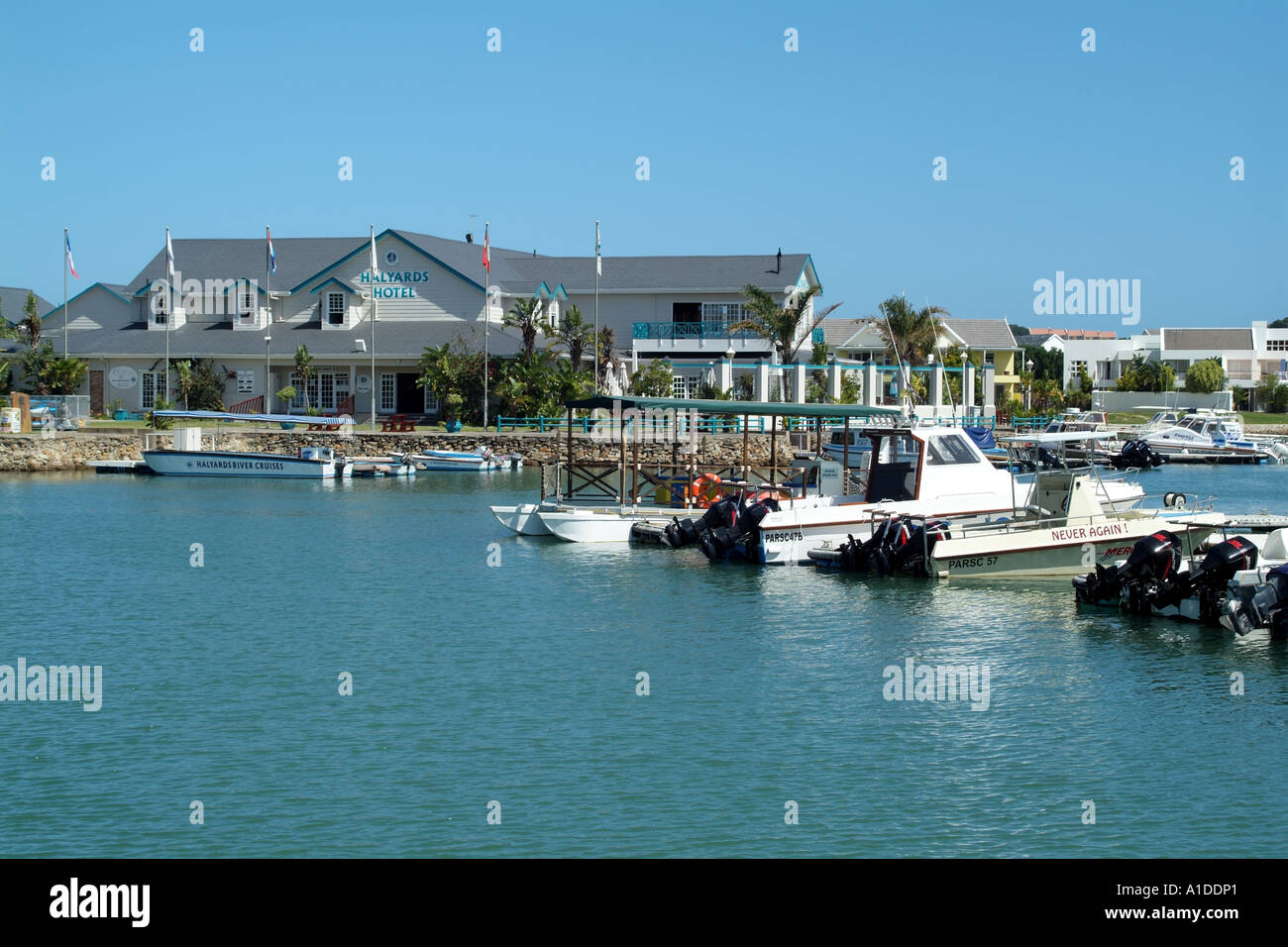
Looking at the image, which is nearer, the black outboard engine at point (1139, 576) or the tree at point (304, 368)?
the black outboard engine at point (1139, 576)

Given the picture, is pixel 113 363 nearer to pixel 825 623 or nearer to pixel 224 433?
pixel 224 433

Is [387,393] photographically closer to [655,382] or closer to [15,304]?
[655,382]

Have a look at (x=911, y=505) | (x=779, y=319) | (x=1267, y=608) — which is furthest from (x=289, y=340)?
(x=1267, y=608)

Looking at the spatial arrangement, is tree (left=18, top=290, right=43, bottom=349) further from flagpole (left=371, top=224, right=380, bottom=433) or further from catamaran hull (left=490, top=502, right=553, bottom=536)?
catamaran hull (left=490, top=502, right=553, bottom=536)

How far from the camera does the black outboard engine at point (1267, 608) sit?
21.0m

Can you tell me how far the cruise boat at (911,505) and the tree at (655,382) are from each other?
109ft

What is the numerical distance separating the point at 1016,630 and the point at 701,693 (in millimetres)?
6796

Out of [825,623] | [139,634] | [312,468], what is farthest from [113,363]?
[825,623]

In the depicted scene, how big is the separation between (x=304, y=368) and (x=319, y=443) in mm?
6404

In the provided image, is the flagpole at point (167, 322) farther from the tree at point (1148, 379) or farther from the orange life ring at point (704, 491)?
the tree at point (1148, 379)

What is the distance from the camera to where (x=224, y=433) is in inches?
2542

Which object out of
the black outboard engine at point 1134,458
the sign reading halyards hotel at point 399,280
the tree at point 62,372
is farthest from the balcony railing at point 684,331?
the tree at point 62,372

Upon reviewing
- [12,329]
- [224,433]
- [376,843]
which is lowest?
[376,843]

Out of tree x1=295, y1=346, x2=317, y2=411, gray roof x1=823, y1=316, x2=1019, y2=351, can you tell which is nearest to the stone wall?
tree x1=295, y1=346, x2=317, y2=411
